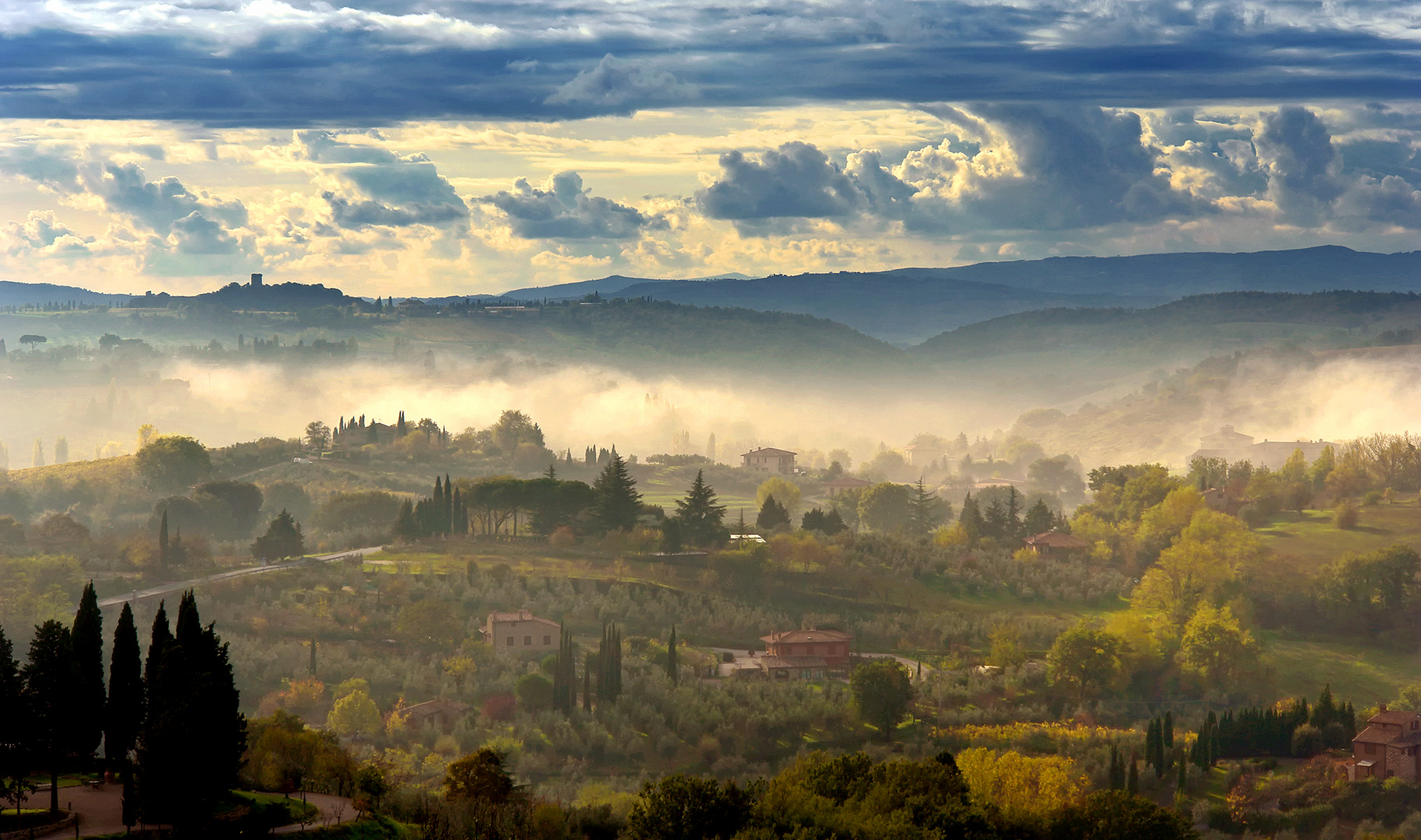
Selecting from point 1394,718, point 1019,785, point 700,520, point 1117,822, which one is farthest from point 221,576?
point 1394,718

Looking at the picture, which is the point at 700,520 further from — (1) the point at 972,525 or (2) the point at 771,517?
(1) the point at 972,525

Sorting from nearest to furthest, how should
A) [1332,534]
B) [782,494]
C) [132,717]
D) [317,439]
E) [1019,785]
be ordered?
[132,717] < [1019,785] < [1332,534] < [782,494] < [317,439]

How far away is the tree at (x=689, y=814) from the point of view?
1629 inches

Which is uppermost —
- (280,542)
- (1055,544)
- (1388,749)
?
(280,542)

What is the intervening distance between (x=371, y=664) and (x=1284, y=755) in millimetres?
53196

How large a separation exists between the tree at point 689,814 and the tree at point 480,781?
21.2ft

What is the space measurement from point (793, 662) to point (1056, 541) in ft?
159

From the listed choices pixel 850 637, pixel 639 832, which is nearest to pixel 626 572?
pixel 850 637

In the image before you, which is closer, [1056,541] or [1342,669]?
[1342,669]

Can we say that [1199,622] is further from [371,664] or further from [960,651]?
[371,664]

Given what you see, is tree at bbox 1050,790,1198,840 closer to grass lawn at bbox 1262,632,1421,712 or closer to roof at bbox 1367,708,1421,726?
roof at bbox 1367,708,1421,726

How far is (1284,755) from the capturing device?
8025 centimetres

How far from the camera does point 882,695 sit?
77.5 m

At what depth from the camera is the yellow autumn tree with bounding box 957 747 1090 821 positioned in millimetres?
51906
